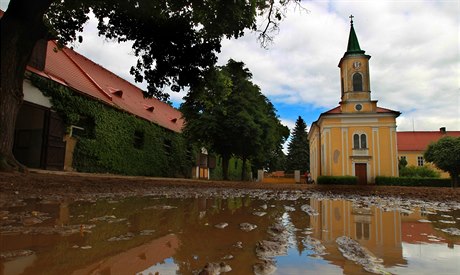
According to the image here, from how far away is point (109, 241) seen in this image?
2139mm

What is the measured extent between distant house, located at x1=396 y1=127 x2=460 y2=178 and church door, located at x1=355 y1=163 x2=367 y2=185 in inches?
982

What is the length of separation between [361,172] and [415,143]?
28300 millimetres

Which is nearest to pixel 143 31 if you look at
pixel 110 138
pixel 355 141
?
pixel 110 138

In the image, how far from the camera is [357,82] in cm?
3481

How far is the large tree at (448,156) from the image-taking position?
105 ft

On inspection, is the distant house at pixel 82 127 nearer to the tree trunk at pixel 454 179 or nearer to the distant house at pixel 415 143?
the tree trunk at pixel 454 179

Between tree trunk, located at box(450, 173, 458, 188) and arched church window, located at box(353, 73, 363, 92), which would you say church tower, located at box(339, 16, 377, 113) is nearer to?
arched church window, located at box(353, 73, 363, 92)

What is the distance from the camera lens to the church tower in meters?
33.9

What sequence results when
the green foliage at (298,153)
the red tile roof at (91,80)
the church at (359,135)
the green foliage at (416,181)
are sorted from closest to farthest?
1. the red tile roof at (91,80)
2. the green foliage at (416,181)
3. the church at (359,135)
4. the green foliage at (298,153)

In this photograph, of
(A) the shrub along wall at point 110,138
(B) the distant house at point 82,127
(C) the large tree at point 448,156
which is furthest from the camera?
(C) the large tree at point 448,156

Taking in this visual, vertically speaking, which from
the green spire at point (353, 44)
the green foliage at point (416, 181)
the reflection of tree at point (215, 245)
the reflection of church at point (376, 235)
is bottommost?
the reflection of tree at point (215, 245)

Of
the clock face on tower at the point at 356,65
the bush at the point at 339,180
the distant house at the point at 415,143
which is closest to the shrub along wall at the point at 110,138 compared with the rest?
the bush at the point at 339,180

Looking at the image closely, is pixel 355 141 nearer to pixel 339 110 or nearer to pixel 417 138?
pixel 339 110

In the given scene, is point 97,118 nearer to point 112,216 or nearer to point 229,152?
point 229,152
